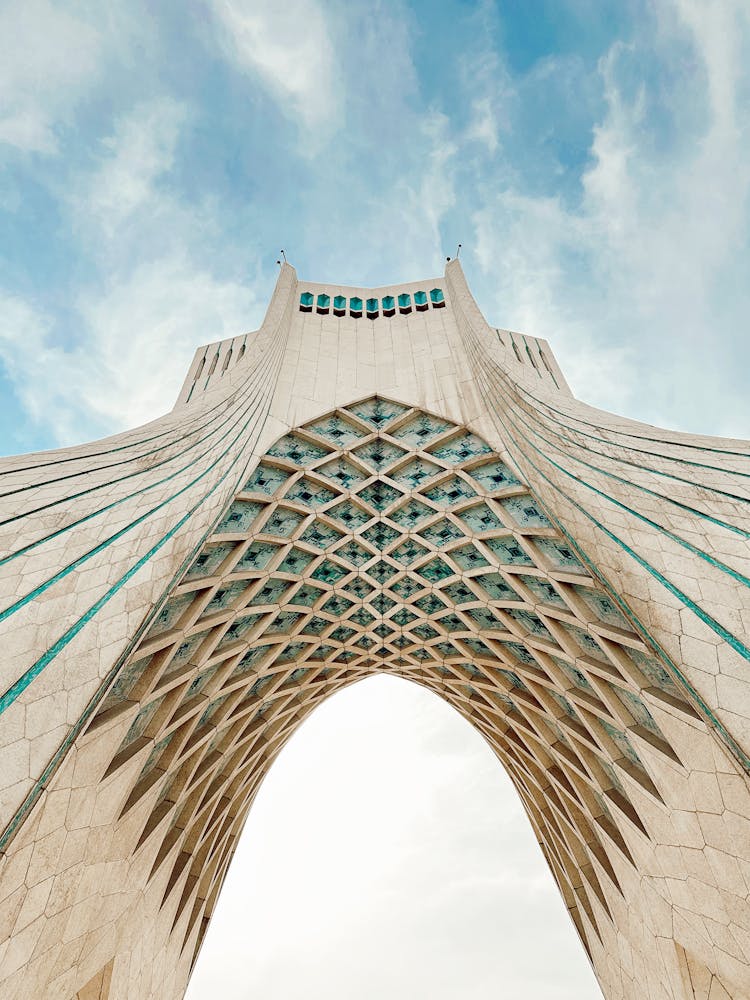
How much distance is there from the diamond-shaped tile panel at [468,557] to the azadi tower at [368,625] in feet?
0.13

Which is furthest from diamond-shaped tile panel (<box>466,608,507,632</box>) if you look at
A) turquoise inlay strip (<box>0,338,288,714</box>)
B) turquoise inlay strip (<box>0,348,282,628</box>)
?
turquoise inlay strip (<box>0,338,288,714</box>)

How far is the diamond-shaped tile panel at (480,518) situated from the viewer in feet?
25.3

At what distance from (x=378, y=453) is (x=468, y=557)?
2215 millimetres

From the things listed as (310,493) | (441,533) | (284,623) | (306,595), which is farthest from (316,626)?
(441,533)

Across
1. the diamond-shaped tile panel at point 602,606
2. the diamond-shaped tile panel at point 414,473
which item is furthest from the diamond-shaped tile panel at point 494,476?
the diamond-shaped tile panel at point 602,606

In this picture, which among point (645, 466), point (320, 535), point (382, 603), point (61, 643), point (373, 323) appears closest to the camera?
point (61, 643)

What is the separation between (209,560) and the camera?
680 cm

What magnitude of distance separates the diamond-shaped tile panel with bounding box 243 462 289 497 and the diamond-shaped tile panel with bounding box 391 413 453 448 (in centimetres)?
200

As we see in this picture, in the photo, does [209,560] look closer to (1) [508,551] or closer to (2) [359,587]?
(2) [359,587]

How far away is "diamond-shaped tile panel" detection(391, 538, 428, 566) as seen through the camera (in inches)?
344

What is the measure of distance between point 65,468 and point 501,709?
8.28 m

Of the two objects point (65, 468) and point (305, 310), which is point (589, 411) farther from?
point (65, 468)

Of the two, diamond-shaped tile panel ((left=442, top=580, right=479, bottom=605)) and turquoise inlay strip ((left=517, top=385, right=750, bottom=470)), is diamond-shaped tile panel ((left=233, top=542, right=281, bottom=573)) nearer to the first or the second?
diamond-shaped tile panel ((left=442, top=580, right=479, bottom=605))

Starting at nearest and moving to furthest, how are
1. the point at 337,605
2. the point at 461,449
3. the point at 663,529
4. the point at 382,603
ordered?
the point at 663,529 < the point at 461,449 < the point at 337,605 < the point at 382,603
